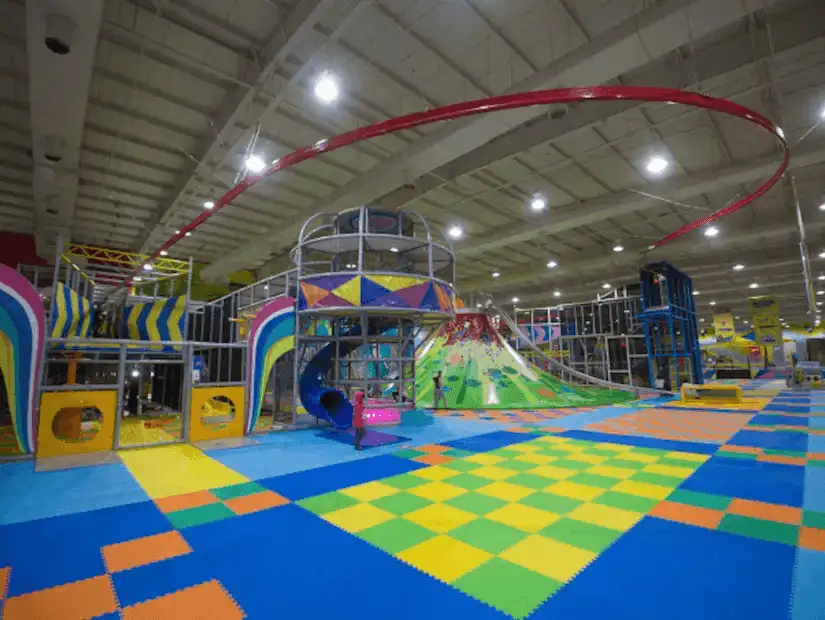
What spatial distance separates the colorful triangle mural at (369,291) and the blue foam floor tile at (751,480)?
546 cm

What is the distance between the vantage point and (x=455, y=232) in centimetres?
1595

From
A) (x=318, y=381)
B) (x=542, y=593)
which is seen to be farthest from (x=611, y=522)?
(x=318, y=381)

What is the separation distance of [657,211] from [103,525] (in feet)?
54.8

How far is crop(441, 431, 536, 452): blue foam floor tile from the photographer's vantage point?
20.7 ft

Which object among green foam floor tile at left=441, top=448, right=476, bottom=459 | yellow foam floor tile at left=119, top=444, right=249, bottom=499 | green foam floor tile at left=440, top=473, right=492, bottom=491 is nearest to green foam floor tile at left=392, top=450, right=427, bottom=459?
green foam floor tile at left=441, top=448, right=476, bottom=459

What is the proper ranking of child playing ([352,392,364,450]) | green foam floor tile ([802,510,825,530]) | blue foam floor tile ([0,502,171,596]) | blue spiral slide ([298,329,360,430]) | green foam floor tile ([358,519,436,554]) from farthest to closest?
1. blue spiral slide ([298,329,360,430])
2. child playing ([352,392,364,450])
3. green foam floor tile ([802,510,825,530])
4. green foam floor tile ([358,519,436,554])
5. blue foam floor tile ([0,502,171,596])

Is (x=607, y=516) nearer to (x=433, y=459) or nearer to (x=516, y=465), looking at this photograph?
(x=516, y=465)

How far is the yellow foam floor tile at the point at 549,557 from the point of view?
2596mm

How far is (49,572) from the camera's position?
2.61 metres

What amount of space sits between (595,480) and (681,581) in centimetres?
213

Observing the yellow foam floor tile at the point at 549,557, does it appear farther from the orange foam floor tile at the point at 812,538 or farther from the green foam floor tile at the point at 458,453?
the green foam floor tile at the point at 458,453

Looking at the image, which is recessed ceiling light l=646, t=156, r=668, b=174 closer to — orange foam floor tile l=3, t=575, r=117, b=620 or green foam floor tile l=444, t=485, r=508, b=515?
green foam floor tile l=444, t=485, r=508, b=515

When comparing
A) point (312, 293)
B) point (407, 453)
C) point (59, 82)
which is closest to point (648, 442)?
point (407, 453)

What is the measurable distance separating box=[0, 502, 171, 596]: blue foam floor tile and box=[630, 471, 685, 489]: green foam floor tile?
4.77 metres
